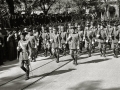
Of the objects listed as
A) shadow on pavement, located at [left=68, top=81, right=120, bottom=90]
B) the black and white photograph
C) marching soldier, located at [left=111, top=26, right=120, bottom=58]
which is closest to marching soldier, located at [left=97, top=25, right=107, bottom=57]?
the black and white photograph

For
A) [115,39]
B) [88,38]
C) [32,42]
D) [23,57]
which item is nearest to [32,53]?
[32,42]

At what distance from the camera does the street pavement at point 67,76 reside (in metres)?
9.02

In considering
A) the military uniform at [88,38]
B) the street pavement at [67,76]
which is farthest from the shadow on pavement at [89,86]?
the military uniform at [88,38]

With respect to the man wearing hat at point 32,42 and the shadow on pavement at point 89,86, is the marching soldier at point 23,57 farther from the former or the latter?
the man wearing hat at point 32,42

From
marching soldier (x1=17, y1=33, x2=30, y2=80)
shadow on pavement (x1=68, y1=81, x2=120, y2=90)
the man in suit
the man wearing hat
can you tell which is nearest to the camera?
shadow on pavement (x1=68, y1=81, x2=120, y2=90)

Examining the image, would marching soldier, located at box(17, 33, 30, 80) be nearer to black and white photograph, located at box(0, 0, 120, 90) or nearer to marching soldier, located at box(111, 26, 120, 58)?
black and white photograph, located at box(0, 0, 120, 90)

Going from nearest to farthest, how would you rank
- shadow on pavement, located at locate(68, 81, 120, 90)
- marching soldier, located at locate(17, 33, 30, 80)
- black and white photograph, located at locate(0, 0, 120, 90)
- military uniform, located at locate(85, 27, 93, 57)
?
shadow on pavement, located at locate(68, 81, 120, 90), black and white photograph, located at locate(0, 0, 120, 90), marching soldier, located at locate(17, 33, 30, 80), military uniform, located at locate(85, 27, 93, 57)

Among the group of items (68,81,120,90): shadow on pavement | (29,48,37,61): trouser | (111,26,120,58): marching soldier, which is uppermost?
(111,26,120,58): marching soldier

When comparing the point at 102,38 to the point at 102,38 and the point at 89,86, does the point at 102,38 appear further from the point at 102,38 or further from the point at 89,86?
the point at 89,86

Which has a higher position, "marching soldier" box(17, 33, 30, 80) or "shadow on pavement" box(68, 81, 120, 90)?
"marching soldier" box(17, 33, 30, 80)

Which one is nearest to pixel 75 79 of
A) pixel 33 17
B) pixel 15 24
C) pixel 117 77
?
pixel 117 77

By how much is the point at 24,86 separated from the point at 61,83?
139 centimetres

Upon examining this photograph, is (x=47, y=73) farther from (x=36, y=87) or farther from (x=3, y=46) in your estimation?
(x=3, y=46)

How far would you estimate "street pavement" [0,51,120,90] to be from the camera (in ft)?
29.6
